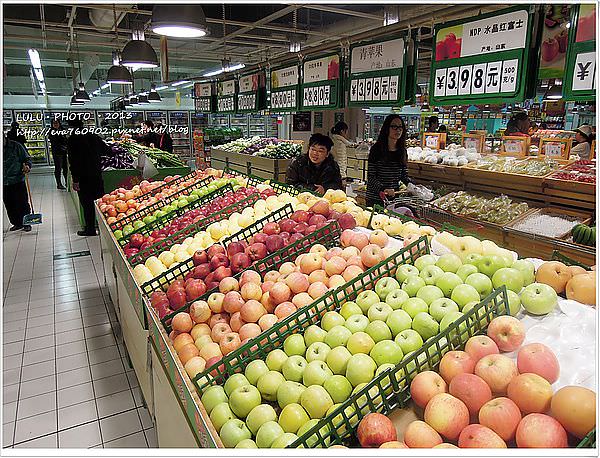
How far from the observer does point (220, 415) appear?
163 centimetres

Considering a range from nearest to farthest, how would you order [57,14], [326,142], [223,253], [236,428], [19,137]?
[236,428]
[223,253]
[326,142]
[57,14]
[19,137]

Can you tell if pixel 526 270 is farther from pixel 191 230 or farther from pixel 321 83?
pixel 321 83

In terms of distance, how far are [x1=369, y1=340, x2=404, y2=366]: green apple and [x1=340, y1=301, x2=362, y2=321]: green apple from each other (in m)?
0.27

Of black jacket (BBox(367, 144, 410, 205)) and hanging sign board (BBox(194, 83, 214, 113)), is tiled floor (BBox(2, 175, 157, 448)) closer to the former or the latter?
black jacket (BBox(367, 144, 410, 205))

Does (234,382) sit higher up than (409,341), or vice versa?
(409,341)

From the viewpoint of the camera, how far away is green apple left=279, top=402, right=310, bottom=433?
150 centimetres

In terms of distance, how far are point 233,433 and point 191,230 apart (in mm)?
2286

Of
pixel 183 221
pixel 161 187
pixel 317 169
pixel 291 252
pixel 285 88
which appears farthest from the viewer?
pixel 285 88

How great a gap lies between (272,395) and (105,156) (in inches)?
332

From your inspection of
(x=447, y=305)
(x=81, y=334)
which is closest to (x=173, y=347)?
(x=447, y=305)

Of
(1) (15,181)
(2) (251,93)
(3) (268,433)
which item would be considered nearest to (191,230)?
(3) (268,433)

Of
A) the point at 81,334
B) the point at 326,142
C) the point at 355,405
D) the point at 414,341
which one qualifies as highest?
the point at 326,142

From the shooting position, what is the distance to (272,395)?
5.47 feet

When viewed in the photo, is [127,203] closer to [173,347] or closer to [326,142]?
[326,142]
